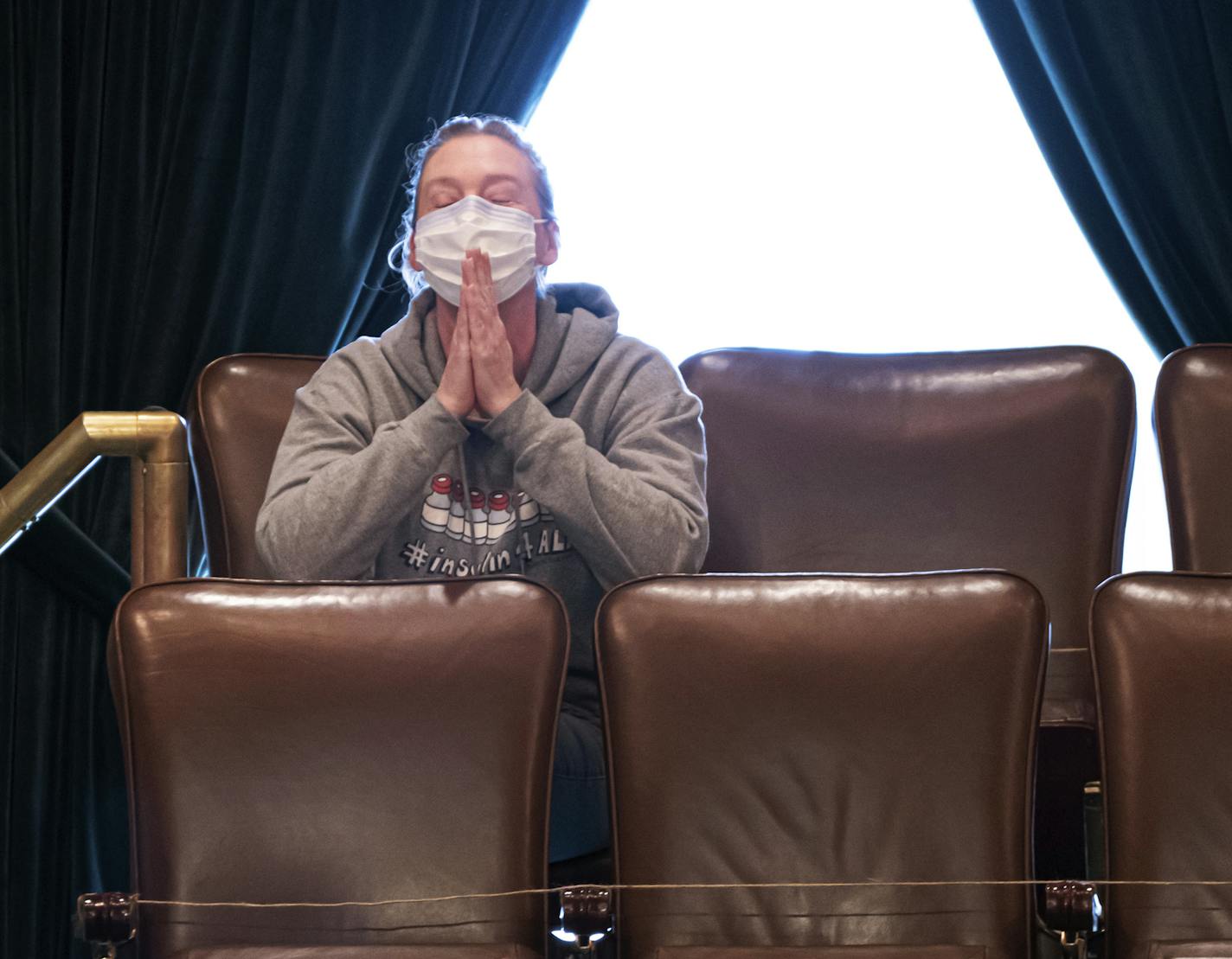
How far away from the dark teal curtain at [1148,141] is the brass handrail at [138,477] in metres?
1.65

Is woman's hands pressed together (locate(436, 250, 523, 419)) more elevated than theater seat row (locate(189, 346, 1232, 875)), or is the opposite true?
woman's hands pressed together (locate(436, 250, 523, 419))

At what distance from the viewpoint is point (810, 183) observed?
2.92 metres

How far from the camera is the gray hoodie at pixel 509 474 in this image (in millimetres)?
1690

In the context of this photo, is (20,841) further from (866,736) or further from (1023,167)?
(1023,167)

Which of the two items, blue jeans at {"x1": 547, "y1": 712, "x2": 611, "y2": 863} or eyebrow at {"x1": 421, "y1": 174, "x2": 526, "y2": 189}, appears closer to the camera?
blue jeans at {"x1": 547, "y1": 712, "x2": 611, "y2": 863}

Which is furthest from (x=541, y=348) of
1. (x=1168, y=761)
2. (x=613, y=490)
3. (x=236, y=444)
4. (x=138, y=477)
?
(x=1168, y=761)

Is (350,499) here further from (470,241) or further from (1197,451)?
(1197,451)

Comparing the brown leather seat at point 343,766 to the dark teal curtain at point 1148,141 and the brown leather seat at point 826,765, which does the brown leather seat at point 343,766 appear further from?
the dark teal curtain at point 1148,141

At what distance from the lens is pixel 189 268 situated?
2.64 metres

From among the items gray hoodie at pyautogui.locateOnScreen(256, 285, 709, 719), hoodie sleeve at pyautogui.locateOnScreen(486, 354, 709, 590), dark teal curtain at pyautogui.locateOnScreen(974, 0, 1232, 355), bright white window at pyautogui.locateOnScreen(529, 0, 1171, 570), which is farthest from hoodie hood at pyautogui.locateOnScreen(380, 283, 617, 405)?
dark teal curtain at pyautogui.locateOnScreen(974, 0, 1232, 355)

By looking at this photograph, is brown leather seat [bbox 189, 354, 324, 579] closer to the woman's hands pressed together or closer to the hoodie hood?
the hoodie hood

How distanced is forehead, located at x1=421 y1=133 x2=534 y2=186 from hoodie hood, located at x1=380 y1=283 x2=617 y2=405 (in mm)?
164

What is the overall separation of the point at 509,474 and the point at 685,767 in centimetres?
72

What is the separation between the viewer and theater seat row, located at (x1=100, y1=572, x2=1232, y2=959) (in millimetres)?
1154
